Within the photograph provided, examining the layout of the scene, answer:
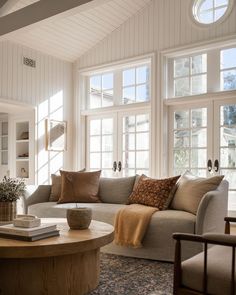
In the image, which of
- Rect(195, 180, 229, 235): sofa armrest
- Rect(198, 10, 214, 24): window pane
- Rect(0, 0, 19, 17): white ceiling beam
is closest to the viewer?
Rect(195, 180, 229, 235): sofa armrest

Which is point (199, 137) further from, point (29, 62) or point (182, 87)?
point (29, 62)

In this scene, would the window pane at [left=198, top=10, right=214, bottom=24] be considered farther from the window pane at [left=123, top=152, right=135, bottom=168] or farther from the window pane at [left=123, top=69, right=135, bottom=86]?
the window pane at [left=123, top=152, right=135, bottom=168]

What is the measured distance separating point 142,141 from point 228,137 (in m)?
1.50

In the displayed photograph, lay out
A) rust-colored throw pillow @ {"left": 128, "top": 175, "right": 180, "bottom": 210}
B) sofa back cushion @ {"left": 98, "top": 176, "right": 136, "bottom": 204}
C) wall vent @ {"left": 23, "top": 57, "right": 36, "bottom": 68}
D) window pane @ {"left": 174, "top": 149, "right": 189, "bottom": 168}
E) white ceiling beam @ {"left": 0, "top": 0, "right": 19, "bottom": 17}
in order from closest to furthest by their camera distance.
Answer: rust-colored throw pillow @ {"left": 128, "top": 175, "right": 180, "bottom": 210} < sofa back cushion @ {"left": 98, "top": 176, "right": 136, "bottom": 204} < white ceiling beam @ {"left": 0, "top": 0, "right": 19, "bottom": 17} < window pane @ {"left": 174, "top": 149, "right": 189, "bottom": 168} < wall vent @ {"left": 23, "top": 57, "right": 36, "bottom": 68}

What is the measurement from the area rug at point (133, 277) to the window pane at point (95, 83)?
382 cm

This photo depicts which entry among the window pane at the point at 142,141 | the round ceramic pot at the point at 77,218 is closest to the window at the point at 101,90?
the window pane at the point at 142,141

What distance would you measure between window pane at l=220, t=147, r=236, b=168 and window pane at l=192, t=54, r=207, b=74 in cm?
130

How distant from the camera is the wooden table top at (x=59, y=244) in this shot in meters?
2.11

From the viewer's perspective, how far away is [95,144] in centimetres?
646

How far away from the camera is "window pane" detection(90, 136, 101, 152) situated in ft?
21.0

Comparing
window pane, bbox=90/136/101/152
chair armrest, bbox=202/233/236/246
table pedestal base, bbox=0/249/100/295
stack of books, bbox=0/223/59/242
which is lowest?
table pedestal base, bbox=0/249/100/295

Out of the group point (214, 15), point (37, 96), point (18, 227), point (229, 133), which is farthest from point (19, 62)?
point (18, 227)

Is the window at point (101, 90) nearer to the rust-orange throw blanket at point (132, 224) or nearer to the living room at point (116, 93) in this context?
the living room at point (116, 93)

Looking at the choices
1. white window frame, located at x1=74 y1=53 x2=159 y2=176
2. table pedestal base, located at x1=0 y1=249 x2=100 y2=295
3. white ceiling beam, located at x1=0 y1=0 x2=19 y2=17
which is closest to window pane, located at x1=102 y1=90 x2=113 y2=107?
white window frame, located at x1=74 y1=53 x2=159 y2=176
